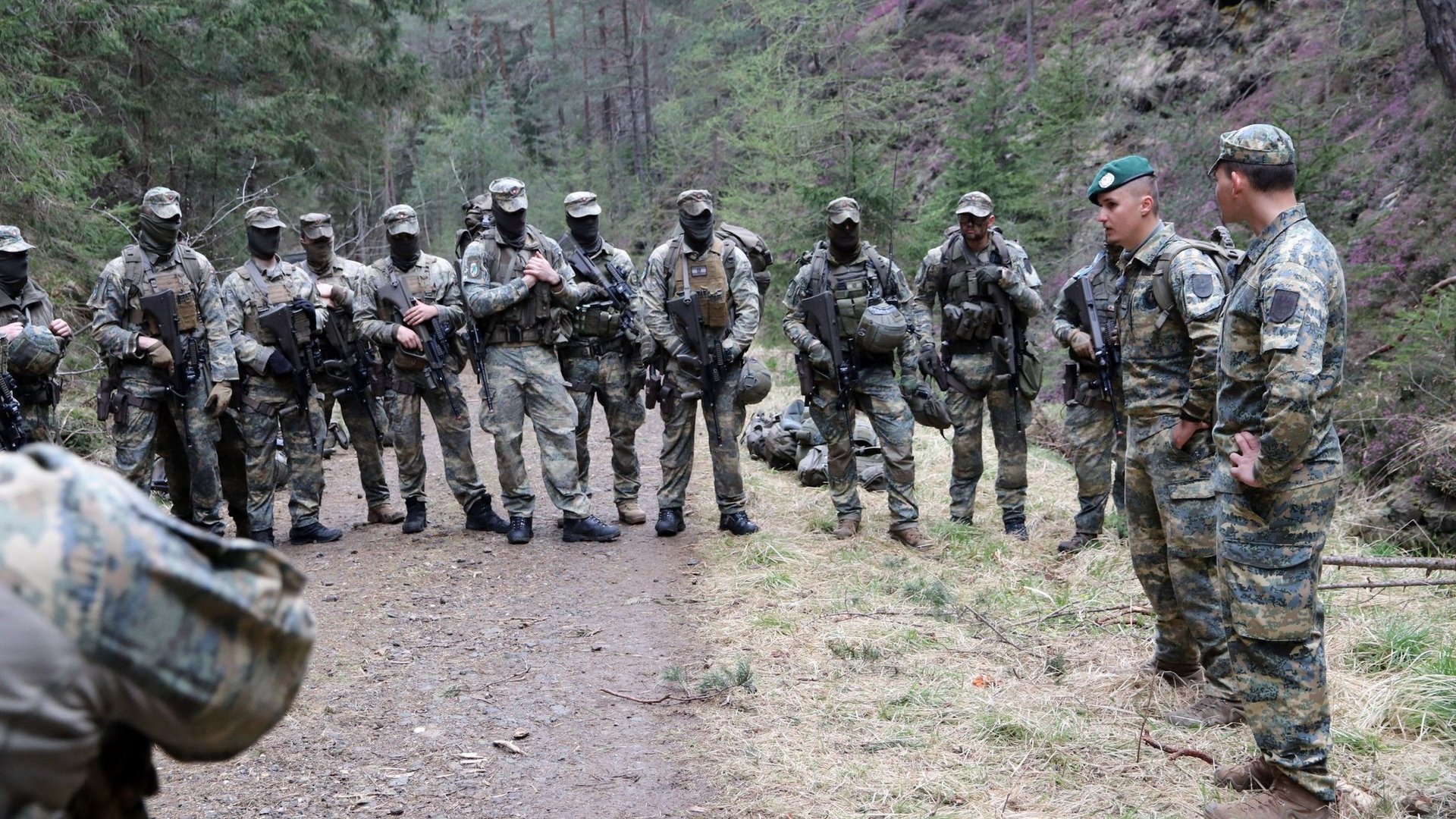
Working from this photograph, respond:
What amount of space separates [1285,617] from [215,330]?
6897 millimetres

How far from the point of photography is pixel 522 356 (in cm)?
776

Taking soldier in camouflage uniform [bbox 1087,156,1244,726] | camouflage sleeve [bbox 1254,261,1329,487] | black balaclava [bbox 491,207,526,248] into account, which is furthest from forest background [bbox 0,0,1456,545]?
camouflage sleeve [bbox 1254,261,1329,487]

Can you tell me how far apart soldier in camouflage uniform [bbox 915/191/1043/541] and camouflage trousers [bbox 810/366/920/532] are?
0.41m

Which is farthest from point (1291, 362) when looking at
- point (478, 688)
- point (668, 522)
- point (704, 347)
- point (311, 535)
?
point (311, 535)

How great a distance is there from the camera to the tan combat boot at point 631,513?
859 cm

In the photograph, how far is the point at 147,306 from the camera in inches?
277

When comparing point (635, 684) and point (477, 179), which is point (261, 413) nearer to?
point (635, 684)

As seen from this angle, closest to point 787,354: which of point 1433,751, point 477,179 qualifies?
point 1433,751

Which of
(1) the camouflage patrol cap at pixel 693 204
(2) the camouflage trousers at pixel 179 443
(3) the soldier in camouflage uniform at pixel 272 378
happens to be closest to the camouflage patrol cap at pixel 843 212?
(1) the camouflage patrol cap at pixel 693 204

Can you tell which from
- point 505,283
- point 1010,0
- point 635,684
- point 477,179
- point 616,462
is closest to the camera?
point 635,684

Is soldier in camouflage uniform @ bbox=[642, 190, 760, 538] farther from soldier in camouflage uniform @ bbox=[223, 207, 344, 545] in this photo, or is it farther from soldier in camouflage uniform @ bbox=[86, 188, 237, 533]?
soldier in camouflage uniform @ bbox=[86, 188, 237, 533]

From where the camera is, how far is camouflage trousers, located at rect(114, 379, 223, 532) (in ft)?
23.2

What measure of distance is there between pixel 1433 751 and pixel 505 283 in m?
6.11

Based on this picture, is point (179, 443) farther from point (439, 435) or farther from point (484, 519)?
point (484, 519)
